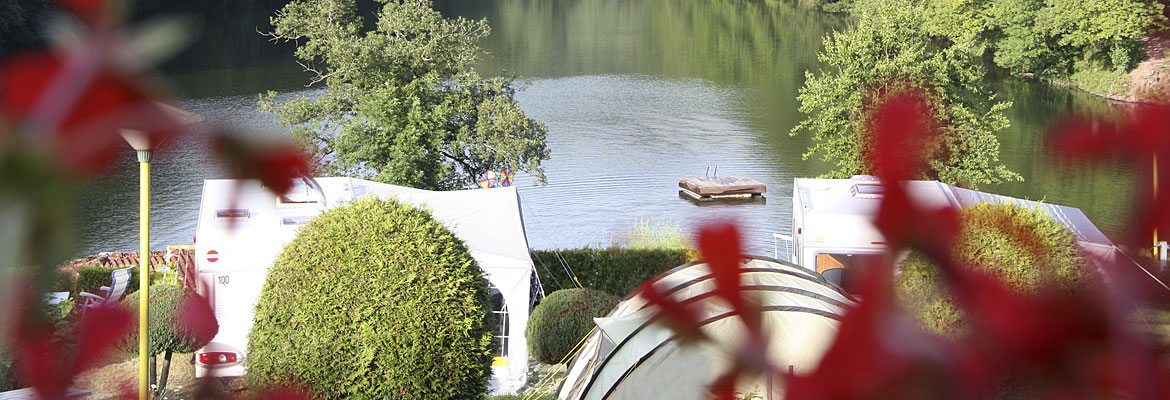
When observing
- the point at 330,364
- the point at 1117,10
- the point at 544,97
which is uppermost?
the point at 1117,10

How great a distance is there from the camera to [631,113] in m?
29.2

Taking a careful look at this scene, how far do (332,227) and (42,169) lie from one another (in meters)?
5.94

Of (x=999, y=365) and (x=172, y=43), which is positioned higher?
(x=172, y=43)

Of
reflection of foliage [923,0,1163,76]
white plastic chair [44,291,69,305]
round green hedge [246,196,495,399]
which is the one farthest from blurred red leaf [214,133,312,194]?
reflection of foliage [923,0,1163,76]

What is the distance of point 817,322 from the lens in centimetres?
580

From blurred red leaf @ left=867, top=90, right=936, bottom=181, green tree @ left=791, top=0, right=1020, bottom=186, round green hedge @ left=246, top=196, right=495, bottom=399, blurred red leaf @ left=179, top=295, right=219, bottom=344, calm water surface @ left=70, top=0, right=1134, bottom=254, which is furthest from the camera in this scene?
calm water surface @ left=70, top=0, right=1134, bottom=254

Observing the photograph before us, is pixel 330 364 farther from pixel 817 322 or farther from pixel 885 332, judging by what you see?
pixel 885 332

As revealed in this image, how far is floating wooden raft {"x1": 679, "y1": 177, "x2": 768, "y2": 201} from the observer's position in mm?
21500

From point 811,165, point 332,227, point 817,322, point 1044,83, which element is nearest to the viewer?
point 817,322

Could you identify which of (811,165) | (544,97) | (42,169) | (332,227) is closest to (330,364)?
(332,227)

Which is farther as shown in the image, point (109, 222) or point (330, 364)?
point (109, 222)

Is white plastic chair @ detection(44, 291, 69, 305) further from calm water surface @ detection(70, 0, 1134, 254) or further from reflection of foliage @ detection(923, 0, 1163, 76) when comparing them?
reflection of foliage @ detection(923, 0, 1163, 76)

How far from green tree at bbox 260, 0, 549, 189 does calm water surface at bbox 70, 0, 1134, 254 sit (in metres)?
1.45

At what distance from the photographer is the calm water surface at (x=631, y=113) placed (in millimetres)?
Result: 18953
